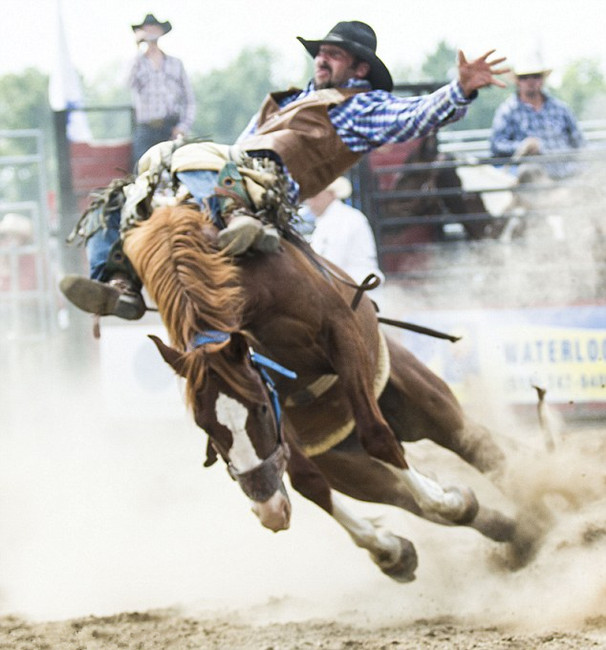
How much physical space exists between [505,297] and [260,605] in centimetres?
412

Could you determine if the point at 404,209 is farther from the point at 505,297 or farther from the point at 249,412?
the point at 249,412

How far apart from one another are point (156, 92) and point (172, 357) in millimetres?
5843

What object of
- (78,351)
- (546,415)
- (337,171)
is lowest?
(78,351)

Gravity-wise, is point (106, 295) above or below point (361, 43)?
below

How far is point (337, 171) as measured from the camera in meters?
4.91

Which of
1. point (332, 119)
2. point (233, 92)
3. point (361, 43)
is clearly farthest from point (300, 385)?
point (233, 92)

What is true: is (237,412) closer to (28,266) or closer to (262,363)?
(262,363)

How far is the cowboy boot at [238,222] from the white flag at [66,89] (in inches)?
223

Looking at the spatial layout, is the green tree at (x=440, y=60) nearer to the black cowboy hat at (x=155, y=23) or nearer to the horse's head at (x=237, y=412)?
the black cowboy hat at (x=155, y=23)

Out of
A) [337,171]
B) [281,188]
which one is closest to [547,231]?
[337,171]

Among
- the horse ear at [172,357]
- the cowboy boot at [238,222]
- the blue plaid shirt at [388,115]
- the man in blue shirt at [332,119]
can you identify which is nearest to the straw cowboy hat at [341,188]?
the man in blue shirt at [332,119]

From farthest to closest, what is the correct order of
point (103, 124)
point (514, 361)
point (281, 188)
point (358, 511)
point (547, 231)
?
point (103, 124) < point (547, 231) < point (514, 361) < point (358, 511) < point (281, 188)

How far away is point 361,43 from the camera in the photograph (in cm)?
489

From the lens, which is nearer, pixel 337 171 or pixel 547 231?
pixel 337 171
